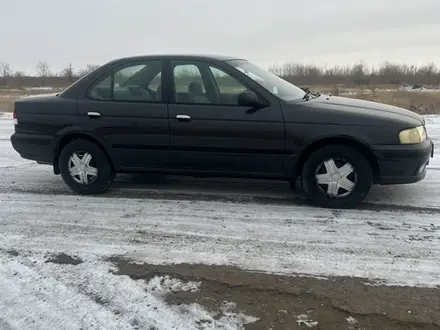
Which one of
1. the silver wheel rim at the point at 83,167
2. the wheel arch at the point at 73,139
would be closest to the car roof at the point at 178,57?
the wheel arch at the point at 73,139

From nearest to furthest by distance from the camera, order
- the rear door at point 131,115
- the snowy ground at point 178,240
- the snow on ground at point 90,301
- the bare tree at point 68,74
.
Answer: the snow on ground at point 90,301 → the snowy ground at point 178,240 → the rear door at point 131,115 → the bare tree at point 68,74

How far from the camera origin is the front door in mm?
5016

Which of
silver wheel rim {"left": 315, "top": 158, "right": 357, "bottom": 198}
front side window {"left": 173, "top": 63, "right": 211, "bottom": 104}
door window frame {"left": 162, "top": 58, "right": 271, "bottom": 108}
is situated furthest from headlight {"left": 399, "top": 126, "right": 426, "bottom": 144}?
front side window {"left": 173, "top": 63, "right": 211, "bottom": 104}

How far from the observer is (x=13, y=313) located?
2.99 meters

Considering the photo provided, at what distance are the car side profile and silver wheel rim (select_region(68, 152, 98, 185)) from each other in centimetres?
1

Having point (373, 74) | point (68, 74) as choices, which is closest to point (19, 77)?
point (68, 74)

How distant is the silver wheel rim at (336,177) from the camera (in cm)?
491

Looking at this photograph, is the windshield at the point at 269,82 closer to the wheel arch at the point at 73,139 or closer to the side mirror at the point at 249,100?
the side mirror at the point at 249,100

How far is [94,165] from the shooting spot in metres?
5.58

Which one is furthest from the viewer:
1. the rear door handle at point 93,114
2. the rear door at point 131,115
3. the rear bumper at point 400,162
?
the rear door handle at point 93,114

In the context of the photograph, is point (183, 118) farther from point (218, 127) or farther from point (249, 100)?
point (249, 100)

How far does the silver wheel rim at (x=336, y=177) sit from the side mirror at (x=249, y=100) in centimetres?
95

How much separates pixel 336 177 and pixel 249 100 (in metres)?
1.25

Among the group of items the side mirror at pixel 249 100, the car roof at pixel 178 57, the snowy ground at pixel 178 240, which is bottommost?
the snowy ground at pixel 178 240
